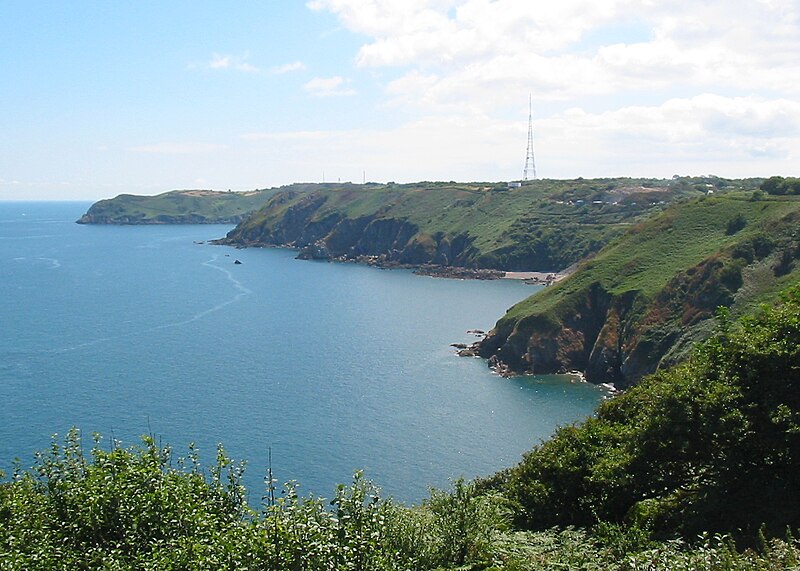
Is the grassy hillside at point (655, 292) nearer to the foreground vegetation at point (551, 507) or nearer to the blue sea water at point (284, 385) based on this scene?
the blue sea water at point (284, 385)

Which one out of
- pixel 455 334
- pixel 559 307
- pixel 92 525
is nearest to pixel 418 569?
pixel 92 525

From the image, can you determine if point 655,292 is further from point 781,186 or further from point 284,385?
point 284,385

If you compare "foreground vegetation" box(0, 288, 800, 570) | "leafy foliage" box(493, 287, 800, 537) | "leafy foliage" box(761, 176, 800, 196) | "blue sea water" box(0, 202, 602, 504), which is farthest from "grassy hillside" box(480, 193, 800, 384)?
"foreground vegetation" box(0, 288, 800, 570)

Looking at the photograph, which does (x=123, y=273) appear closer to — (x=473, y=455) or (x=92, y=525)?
(x=473, y=455)

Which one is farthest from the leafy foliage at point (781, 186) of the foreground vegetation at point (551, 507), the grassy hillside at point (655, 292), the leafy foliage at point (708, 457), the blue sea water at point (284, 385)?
the foreground vegetation at point (551, 507)

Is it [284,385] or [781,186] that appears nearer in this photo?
[284,385]

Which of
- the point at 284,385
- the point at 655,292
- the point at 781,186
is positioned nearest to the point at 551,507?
the point at 284,385

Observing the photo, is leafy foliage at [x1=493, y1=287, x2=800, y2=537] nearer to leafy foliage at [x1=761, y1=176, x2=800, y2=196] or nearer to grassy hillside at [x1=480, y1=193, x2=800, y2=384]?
grassy hillside at [x1=480, y1=193, x2=800, y2=384]
